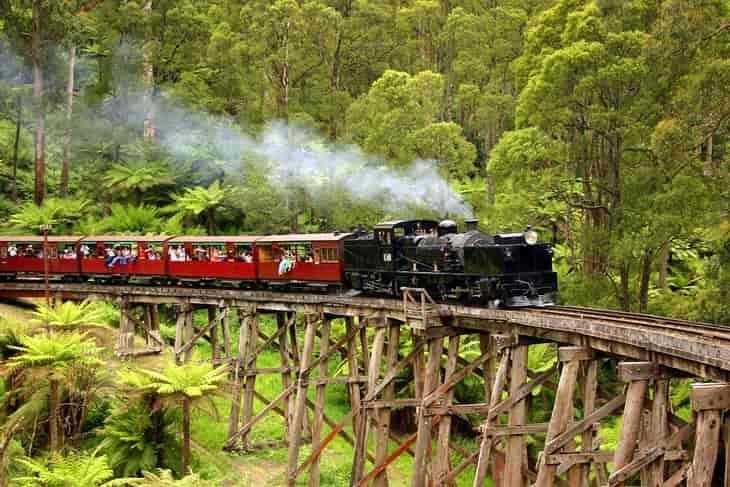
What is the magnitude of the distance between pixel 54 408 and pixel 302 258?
7.35 meters

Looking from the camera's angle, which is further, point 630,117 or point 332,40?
point 332,40

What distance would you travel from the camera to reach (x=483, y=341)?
1911 cm

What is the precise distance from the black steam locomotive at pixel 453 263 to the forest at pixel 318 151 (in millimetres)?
2949

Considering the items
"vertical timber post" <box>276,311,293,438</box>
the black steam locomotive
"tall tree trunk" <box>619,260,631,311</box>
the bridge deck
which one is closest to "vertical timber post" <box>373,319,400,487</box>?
the bridge deck

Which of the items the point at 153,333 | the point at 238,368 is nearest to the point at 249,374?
the point at 238,368

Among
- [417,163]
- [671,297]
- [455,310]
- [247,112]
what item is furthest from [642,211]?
[247,112]

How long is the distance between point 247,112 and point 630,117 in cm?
2289

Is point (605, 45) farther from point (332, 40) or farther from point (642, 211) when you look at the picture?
point (332, 40)

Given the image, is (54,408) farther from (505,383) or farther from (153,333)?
(505,383)

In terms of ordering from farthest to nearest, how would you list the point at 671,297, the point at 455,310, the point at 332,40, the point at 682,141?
the point at 332,40 < the point at 671,297 < the point at 682,141 < the point at 455,310

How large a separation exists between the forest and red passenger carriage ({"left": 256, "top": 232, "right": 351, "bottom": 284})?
13.5ft

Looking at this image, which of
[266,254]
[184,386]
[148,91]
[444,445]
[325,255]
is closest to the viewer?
[444,445]

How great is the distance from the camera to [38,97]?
34.4 metres

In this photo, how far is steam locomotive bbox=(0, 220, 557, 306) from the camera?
17.2 metres
